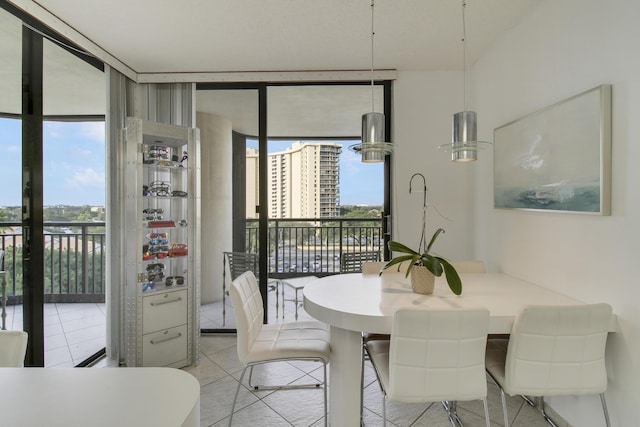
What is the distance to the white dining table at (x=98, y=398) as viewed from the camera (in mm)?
736

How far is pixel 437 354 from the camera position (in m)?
1.46

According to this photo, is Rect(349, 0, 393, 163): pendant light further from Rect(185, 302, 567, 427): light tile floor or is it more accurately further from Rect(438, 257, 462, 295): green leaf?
Rect(185, 302, 567, 427): light tile floor

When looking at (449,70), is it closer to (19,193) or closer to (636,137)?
(636,137)

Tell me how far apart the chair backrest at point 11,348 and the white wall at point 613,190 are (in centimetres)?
261

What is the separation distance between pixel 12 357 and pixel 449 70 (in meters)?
3.75

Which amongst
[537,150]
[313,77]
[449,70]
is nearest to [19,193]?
[313,77]

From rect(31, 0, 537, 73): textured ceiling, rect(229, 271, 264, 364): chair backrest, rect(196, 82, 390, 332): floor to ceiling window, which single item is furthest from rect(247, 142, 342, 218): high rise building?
rect(229, 271, 264, 364): chair backrest

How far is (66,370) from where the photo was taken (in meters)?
0.96

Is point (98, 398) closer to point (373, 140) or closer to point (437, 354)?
point (437, 354)

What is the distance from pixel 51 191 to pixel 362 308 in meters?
2.39

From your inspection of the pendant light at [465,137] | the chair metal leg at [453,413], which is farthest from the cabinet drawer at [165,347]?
the pendant light at [465,137]

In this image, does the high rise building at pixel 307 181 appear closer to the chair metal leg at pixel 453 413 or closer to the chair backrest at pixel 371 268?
the chair backrest at pixel 371 268

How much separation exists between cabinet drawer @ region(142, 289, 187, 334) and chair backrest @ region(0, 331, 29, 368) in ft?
4.78

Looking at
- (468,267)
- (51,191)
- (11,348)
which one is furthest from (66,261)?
(468,267)
